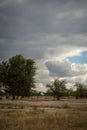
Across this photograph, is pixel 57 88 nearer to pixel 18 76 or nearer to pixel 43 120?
pixel 18 76

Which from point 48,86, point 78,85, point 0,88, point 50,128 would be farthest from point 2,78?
point 50,128

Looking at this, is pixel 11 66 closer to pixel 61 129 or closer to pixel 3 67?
pixel 3 67

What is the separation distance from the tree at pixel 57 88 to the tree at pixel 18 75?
87.4 feet

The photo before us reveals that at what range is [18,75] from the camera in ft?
291

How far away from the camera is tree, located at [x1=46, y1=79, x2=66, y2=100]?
380 ft

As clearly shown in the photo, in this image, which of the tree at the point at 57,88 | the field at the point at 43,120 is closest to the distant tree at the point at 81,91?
the tree at the point at 57,88

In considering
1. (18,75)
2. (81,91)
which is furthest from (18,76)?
(81,91)

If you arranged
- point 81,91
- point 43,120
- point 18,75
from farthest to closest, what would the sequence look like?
point 81,91, point 18,75, point 43,120

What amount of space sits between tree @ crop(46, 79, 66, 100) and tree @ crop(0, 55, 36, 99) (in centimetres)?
2663

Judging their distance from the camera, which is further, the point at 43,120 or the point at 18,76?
the point at 18,76

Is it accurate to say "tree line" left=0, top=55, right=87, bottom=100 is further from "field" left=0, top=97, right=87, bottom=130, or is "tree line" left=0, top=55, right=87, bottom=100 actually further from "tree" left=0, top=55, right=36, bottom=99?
"field" left=0, top=97, right=87, bottom=130

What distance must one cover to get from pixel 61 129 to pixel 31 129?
5.56 feet

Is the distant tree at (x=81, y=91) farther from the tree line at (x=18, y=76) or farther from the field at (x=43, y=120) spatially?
the field at (x=43, y=120)

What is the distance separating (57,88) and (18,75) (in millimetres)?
31369
